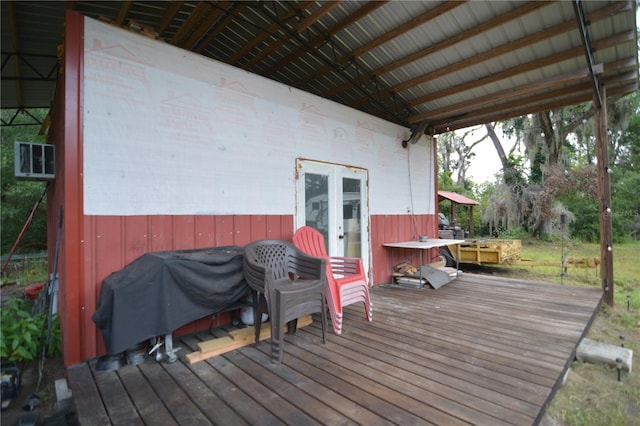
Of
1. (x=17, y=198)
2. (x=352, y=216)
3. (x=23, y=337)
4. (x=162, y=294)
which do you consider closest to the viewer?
(x=162, y=294)

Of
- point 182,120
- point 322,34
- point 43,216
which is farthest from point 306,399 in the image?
point 43,216

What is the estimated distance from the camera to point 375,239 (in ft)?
16.5

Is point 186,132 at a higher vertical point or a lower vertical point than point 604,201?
higher

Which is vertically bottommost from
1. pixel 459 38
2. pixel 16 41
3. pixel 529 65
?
pixel 529 65

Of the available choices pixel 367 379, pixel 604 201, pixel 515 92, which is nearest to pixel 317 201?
pixel 367 379

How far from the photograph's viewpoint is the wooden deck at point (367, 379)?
1.66 m

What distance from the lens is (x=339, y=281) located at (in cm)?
302

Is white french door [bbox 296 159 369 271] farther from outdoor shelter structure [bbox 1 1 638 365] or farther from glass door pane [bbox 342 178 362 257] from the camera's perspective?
outdoor shelter structure [bbox 1 1 638 365]

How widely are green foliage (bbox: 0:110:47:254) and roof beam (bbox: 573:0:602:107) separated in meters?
11.9

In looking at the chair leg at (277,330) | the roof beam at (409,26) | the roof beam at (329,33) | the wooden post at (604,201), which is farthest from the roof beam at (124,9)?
the wooden post at (604,201)

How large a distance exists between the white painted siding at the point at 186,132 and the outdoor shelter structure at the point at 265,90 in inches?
0.6

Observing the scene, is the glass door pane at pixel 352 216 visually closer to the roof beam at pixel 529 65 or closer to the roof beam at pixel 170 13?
the roof beam at pixel 529 65

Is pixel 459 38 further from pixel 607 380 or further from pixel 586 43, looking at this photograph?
pixel 607 380

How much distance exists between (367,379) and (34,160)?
11.2ft
